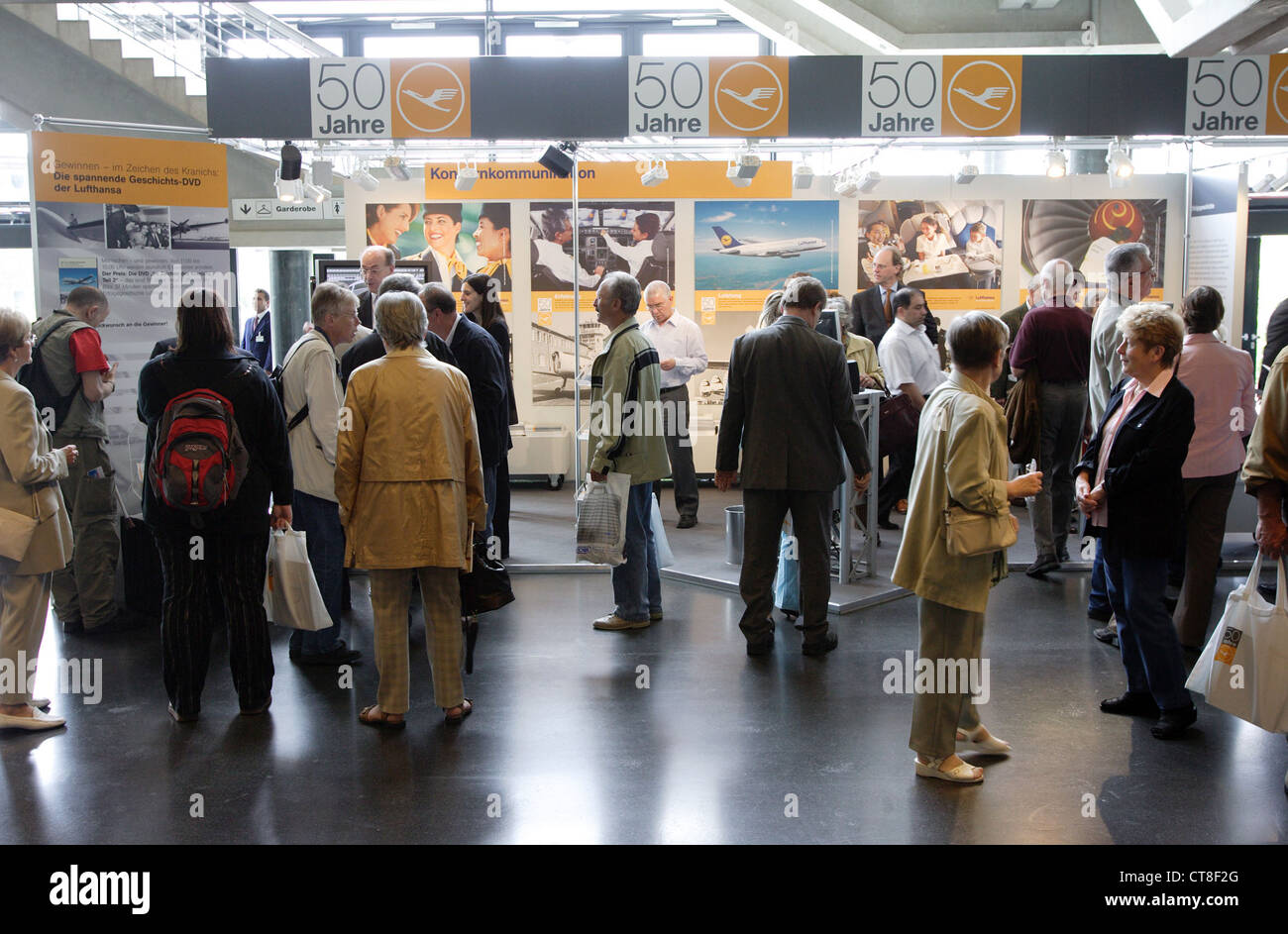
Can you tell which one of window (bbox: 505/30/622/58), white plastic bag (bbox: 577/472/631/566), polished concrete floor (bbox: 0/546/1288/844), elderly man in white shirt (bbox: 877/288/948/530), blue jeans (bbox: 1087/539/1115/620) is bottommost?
polished concrete floor (bbox: 0/546/1288/844)

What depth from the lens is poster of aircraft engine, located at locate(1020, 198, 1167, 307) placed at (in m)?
10.1

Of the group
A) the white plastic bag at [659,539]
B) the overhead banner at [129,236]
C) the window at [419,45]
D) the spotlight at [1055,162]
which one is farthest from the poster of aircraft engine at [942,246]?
the window at [419,45]

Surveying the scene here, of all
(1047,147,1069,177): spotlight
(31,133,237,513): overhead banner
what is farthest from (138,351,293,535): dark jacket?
(1047,147,1069,177): spotlight

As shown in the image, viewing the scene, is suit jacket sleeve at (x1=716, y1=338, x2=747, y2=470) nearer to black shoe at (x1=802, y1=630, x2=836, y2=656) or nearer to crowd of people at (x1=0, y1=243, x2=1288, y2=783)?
crowd of people at (x1=0, y1=243, x2=1288, y2=783)

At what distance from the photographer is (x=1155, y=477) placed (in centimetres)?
378

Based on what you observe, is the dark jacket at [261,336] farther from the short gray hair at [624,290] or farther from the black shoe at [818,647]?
the black shoe at [818,647]

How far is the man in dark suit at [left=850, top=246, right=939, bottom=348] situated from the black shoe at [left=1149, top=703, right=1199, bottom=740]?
3.77 meters

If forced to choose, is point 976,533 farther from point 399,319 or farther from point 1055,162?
point 1055,162

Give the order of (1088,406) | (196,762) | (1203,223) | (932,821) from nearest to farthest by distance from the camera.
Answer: (932,821) → (196,762) → (1088,406) → (1203,223)

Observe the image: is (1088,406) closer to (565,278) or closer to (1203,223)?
(1203,223)

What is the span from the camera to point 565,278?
33.1 ft

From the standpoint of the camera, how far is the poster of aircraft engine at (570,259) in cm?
999

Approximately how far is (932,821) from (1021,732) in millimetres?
898
